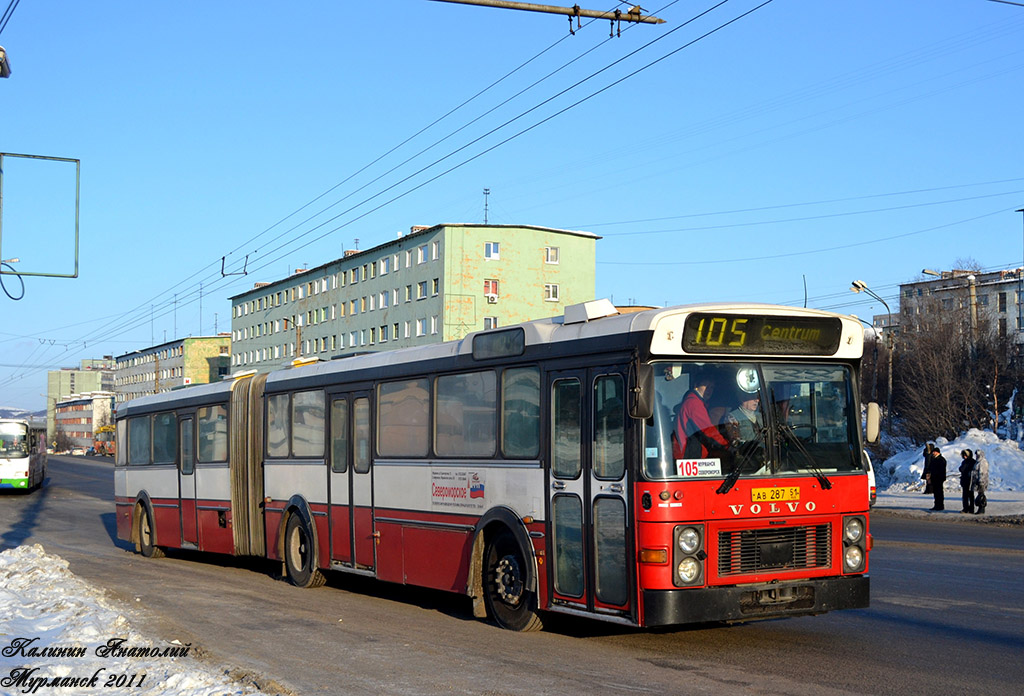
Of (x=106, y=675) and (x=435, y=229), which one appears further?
(x=435, y=229)

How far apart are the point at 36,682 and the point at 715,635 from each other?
559 centimetres

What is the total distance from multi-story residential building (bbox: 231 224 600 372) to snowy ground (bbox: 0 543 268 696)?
69173 mm

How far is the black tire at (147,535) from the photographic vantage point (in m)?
20.1

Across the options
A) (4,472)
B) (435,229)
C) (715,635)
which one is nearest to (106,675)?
(715,635)

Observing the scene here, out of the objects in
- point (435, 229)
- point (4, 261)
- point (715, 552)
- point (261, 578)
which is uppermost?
point (435, 229)

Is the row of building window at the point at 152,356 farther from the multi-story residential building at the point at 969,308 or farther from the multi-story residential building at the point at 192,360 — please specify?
the multi-story residential building at the point at 969,308

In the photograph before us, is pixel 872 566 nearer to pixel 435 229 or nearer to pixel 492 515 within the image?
pixel 492 515

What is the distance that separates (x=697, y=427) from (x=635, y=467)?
0.60 metres

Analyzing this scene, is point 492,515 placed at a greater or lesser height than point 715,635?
greater

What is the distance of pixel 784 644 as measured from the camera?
31.5 ft

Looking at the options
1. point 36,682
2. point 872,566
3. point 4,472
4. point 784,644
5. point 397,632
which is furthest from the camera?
point 4,472

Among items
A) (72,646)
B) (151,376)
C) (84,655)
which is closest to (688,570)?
(84,655)

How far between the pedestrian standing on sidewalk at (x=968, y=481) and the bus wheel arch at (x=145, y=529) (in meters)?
19.1

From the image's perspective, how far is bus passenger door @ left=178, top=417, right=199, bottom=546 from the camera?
1841 cm
